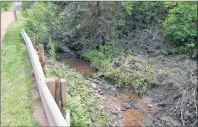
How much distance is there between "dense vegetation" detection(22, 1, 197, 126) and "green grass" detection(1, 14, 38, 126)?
1921 millimetres

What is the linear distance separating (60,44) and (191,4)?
6280 mm

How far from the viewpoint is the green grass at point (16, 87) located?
20.3ft

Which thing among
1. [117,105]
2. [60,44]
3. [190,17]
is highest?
[190,17]

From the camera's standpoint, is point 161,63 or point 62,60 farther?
point 62,60

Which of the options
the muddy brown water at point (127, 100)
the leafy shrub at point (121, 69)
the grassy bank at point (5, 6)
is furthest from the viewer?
the grassy bank at point (5, 6)

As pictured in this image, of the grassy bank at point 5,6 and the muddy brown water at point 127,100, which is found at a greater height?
the grassy bank at point 5,6

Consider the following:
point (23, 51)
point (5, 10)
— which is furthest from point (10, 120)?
point (5, 10)

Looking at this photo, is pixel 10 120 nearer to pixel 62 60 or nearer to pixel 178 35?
pixel 62 60

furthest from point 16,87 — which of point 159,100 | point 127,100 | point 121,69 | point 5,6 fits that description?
point 5,6

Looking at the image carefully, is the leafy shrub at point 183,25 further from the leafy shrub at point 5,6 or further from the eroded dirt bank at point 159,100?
the leafy shrub at point 5,6

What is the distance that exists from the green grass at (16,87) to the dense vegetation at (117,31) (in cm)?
192

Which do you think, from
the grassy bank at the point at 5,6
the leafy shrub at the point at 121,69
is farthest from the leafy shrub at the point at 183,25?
the grassy bank at the point at 5,6

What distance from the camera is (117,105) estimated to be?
34.3 feet

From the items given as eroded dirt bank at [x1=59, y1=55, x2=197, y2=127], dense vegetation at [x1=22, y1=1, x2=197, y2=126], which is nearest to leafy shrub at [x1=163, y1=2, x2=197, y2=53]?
dense vegetation at [x1=22, y1=1, x2=197, y2=126]
